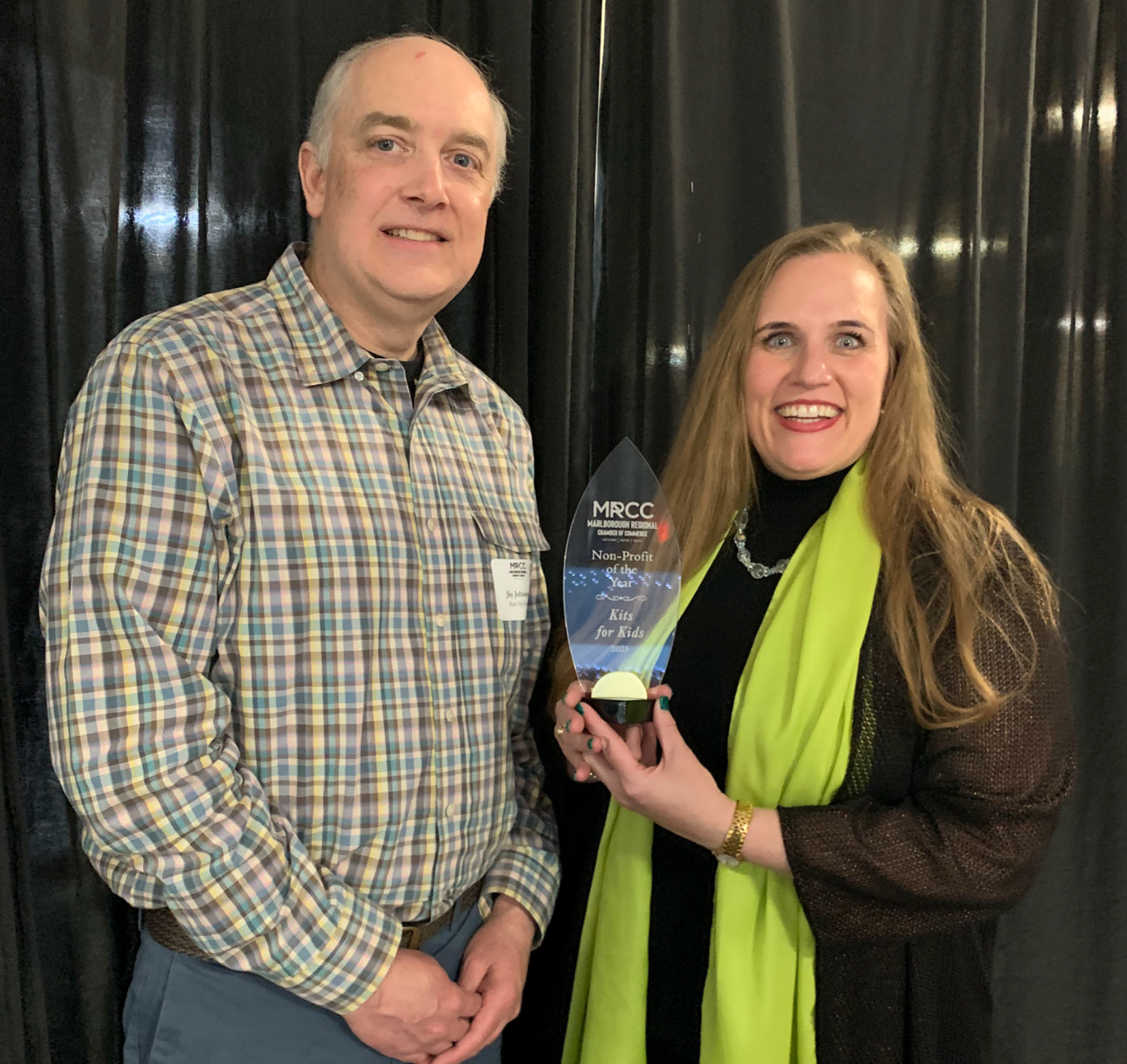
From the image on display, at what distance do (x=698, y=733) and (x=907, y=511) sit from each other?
1.42 ft

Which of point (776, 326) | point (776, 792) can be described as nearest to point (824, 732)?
point (776, 792)

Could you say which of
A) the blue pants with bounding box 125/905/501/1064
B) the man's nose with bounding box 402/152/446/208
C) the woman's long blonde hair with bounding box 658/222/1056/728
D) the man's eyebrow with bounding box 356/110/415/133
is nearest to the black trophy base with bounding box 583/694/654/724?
the woman's long blonde hair with bounding box 658/222/1056/728

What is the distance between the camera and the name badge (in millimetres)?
1262

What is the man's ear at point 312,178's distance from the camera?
125 centimetres

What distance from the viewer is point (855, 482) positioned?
1271mm

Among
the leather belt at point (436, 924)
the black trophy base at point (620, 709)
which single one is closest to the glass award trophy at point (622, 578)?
the black trophy base at point (620, 709)

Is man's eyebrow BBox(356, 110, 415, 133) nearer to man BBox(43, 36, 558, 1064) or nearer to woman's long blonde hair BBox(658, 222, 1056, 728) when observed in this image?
man BBox(43, 36, 558, 1064)

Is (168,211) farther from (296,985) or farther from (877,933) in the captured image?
(877,933)

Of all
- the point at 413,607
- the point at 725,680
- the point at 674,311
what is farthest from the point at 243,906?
the point at 674,311

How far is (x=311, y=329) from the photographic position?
118 centimetres

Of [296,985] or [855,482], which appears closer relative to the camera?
[296,985]

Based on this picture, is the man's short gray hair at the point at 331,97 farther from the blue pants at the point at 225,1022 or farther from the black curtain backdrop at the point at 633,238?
the blue pants at the point at 225,1022

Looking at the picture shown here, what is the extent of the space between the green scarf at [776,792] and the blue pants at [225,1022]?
38 centimetres

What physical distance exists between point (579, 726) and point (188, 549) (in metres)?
0.50
